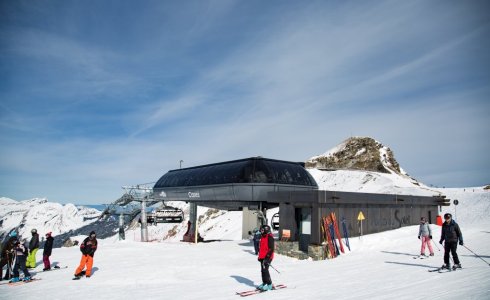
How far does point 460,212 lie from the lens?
3597 centimetres

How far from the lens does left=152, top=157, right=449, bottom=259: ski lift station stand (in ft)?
65.3

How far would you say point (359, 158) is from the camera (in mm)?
71125

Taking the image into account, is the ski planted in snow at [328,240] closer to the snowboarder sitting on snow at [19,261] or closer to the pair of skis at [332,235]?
the pair of skis at [332,235]

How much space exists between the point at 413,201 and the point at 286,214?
13.3m

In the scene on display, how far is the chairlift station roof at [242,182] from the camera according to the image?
83.1 ft

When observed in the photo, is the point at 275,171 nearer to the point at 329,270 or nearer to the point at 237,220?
the point at 329,270

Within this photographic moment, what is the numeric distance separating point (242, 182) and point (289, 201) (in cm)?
524

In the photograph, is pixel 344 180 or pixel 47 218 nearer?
pixel 344 180

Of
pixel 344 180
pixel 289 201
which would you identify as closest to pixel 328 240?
pixel 289 201

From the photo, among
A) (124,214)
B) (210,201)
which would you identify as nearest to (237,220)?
(124,214)

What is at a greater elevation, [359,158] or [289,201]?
[359,158]

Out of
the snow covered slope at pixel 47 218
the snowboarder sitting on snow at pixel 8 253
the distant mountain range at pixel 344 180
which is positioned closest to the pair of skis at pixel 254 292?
the snowboarder sitting on snow at pixel 8 253

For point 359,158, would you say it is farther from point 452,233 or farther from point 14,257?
point 14,257

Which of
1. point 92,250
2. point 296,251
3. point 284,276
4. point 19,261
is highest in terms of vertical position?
point 92,250
